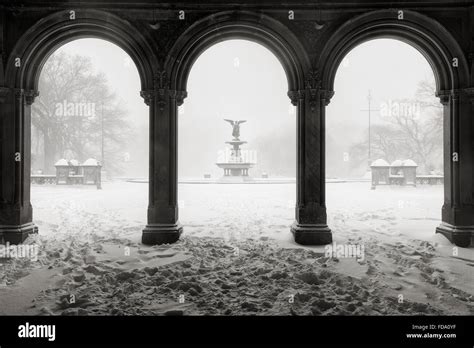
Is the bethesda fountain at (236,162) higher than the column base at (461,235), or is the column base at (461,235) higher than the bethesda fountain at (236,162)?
the bethesda fountain at (236,162)

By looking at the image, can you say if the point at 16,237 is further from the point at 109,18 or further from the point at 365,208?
the point at 365,208

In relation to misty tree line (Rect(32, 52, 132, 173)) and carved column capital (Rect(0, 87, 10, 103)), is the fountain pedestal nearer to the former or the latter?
misty tree line (Rect(32, 52, 132, 173))

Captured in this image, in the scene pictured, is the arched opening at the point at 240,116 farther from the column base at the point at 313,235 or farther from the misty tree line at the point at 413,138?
the column base at the point at 313,235

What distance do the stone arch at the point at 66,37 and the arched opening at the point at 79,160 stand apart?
2908 mm

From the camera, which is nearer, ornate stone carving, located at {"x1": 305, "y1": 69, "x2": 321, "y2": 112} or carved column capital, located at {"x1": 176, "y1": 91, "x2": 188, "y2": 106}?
ornate stone carving, located at {"x1": 305, "y1": 69, "x2": 321, "y2": 112}

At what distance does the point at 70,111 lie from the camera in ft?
77.9

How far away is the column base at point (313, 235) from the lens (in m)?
5.86

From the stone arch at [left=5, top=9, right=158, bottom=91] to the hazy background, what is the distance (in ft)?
112

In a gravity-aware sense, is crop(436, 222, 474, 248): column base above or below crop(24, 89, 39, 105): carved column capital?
below

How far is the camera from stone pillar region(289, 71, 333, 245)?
5.94 metres

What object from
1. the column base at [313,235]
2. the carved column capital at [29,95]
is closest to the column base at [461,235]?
the column base at [313,235]
